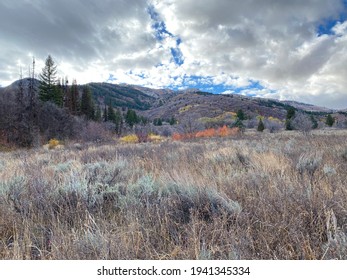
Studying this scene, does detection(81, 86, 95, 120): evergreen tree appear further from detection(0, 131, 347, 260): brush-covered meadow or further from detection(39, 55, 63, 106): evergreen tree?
detection(0, 131, 347, 260): brush-covered meadow

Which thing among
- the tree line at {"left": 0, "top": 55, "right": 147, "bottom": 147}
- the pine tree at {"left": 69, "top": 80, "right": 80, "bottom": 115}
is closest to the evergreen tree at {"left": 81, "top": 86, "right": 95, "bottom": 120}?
the pine tree at {"left": 69, "top": 80, "right": 80, "bottom": 115}

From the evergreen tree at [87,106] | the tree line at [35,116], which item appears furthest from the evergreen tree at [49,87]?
the evergreen tree at [87,106]

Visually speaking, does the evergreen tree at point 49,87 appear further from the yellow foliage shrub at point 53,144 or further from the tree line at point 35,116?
the yellow foliage shrub at point 53,144

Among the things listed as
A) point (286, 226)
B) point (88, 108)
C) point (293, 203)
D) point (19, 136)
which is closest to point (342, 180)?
point (293, 203)

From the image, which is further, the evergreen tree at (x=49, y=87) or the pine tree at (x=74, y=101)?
the pine tree at (x=74, y=101)

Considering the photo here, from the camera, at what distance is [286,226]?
6.53ft

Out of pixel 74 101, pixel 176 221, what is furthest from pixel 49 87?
pixel 176 221

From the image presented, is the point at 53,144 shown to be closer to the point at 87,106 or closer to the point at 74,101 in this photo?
the point at 74,101

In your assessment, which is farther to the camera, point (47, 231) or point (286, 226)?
point (47, 231)

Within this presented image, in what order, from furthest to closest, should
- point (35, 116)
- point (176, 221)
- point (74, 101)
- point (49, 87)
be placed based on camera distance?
point (74, 101)
point (49, 87)
point (35, 116)
point (176, 221)

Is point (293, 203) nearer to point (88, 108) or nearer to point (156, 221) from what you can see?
point (156, 221)

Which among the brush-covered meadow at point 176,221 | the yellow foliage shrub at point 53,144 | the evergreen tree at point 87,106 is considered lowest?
the yellow foliage shrub at point 53,144

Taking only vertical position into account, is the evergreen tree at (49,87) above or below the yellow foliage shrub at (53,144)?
above
